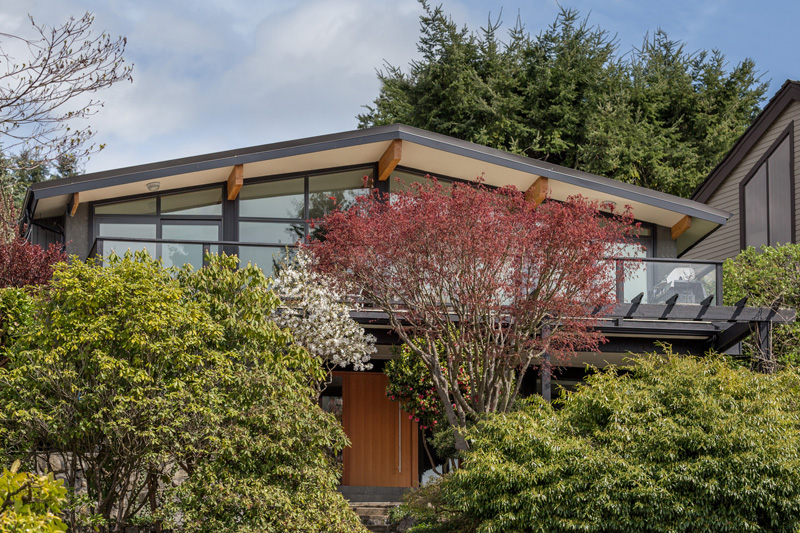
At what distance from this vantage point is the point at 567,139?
27500mm

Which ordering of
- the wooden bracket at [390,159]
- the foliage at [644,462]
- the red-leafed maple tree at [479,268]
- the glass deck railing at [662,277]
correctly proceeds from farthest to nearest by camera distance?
the wooden bracket at [390,159], the glass deck railing at [662,277], the red-leafed maple tree at [479,268], the foliage at [644,462]

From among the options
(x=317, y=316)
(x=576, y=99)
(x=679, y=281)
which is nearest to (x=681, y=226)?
(x=679, y=281)

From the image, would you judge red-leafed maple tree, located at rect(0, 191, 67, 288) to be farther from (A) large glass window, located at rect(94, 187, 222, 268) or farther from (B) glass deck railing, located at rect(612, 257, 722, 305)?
(B) glass deck railing, located at rect(612, 257, 722, 305)

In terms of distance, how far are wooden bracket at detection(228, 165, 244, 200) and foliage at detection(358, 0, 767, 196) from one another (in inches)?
518

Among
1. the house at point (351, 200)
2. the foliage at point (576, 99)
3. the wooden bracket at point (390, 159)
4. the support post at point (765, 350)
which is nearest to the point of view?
the support post at point (765, 350)

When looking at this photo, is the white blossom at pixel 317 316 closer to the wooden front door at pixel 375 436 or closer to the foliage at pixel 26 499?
the wooden front door at pixel 375 436

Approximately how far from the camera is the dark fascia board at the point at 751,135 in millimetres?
17364

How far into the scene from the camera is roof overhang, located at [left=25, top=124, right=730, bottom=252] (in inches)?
518

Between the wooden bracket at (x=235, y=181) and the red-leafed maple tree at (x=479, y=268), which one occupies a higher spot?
the wooden bracket at (x=235, y=181)

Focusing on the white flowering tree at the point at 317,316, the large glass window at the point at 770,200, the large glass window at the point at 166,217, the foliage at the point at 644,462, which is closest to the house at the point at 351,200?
the large glass window at the point at 166,217

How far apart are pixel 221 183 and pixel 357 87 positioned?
17467 mm

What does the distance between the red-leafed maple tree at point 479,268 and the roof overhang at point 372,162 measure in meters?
3.08

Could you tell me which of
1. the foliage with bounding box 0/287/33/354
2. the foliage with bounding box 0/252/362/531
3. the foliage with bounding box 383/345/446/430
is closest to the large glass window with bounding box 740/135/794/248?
the foliage with bounding box 383/345/446/430

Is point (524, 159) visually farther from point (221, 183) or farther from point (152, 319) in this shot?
point (152, 319)
